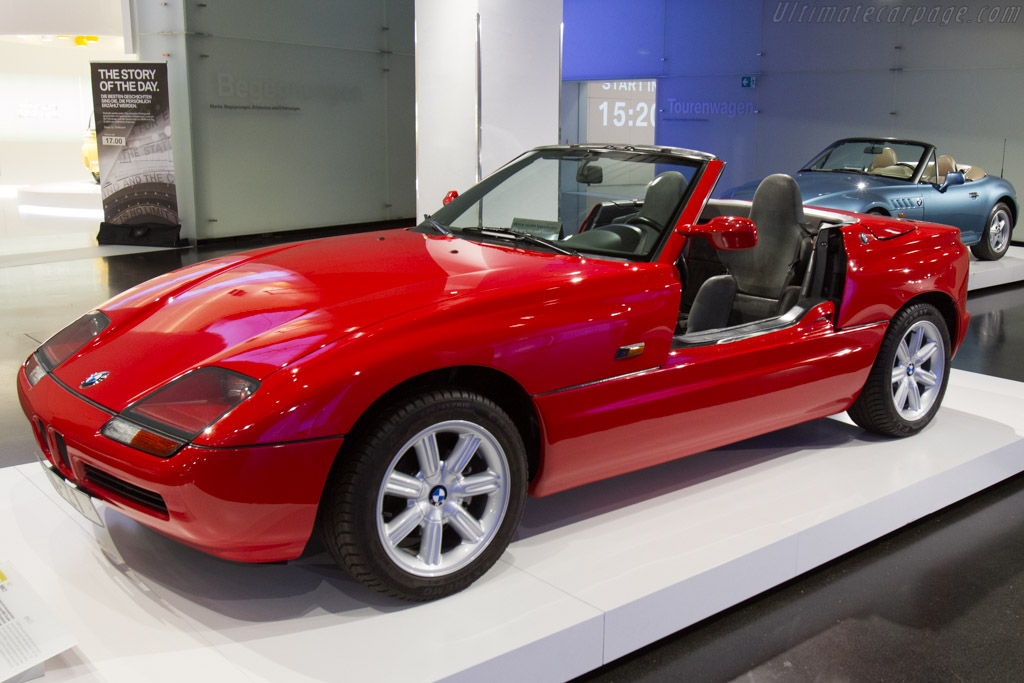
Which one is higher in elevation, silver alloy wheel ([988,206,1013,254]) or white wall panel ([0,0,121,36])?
white wall panel ([0,0,121,36])

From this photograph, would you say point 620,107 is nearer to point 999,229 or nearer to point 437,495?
point 999,229

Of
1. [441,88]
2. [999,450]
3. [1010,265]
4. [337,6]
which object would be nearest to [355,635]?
[999,450]

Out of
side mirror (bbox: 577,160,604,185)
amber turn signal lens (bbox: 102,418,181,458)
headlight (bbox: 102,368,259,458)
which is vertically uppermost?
side mirror (bbox: 577,160,604,185)

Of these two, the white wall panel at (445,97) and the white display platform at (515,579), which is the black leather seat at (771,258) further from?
the white wall panel at (445,97)

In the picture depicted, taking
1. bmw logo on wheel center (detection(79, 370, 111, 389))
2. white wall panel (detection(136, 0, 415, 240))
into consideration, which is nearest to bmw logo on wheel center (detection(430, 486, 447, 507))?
bmw logo on wheel center (detection(79, 370, 111, 389))

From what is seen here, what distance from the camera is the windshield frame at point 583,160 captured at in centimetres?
308

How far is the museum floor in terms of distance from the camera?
2572 millimetres

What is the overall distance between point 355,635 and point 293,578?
1.26 feet

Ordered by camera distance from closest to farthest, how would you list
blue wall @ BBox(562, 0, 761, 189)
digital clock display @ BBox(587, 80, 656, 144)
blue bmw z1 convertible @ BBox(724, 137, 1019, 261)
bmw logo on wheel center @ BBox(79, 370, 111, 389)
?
bmw logo on wheel center @ BBox(79, 370, 111, 389), blue bmw z1 convertible @ BBox(724, 137, 1019, 261), blue wall @ BBox(562, 0, 761, 189), digital clock display @ BBox(587, 80, 656, 144)

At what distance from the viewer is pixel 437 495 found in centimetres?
250

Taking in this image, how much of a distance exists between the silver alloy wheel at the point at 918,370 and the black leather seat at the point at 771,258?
56 cm

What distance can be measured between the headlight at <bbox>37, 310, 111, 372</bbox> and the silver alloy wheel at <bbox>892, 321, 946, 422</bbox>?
3.09m

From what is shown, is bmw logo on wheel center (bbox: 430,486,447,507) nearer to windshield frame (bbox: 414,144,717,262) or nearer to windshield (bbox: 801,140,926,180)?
windshield frame (bbox: 414,144,717,262)

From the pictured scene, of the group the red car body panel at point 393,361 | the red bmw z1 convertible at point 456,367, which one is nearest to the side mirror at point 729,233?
the red bmw z1 convertible at point 456,367
